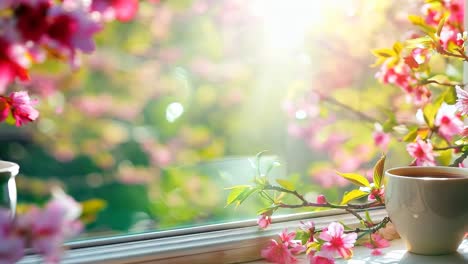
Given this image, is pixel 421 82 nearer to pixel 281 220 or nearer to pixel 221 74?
pixel 281 220

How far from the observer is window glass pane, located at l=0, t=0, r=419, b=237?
1.32 meters

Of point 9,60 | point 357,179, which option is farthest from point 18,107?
point 357,179

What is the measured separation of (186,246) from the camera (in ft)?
2.62

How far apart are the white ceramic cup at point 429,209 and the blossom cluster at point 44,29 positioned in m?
0.45

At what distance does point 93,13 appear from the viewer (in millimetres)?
456

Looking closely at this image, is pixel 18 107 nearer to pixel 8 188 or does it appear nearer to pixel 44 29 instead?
pixel 8 188

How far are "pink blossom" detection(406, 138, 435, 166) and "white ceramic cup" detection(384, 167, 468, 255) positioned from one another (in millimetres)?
84

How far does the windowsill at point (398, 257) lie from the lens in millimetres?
772

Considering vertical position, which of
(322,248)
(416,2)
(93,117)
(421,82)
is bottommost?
(322,248)

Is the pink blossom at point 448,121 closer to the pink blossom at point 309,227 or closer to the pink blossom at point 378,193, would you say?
the pink blossom at point 378,193

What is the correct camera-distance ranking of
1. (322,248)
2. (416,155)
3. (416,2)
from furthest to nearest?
1. (416,2)
2. (416,155)
3. (322,248)

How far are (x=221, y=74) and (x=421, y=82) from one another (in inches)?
26.6

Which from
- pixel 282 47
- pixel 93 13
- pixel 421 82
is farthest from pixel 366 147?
pixel 93 13

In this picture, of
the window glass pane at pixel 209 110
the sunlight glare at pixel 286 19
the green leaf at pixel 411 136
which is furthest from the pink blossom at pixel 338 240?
the sunlight glare at pixel 286 19
